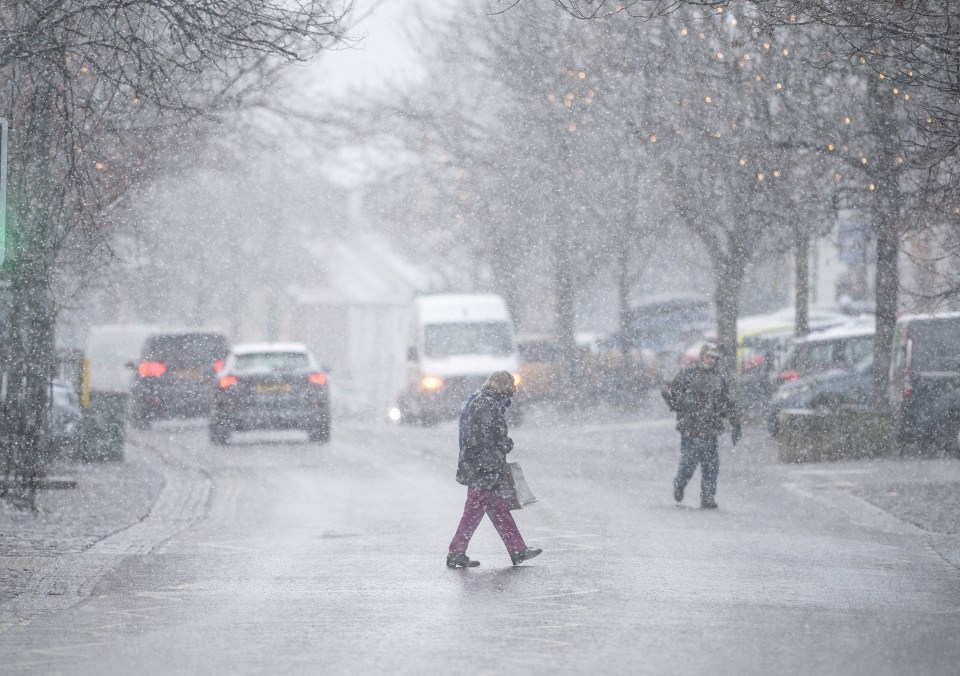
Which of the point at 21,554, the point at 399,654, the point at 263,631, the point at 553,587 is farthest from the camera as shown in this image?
the point at 21,554

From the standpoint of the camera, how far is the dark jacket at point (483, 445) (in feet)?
39.0

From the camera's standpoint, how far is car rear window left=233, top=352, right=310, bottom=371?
88.5 ft

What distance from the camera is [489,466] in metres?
11.9

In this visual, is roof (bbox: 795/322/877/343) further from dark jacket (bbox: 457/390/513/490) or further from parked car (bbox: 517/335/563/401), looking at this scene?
dark jacket (bbox: 457/390/513/490)

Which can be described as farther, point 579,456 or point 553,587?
point 579,456

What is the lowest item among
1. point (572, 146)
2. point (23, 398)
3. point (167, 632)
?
point (167, 632)

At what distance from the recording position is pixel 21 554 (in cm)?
1277

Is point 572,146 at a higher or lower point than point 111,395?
higher

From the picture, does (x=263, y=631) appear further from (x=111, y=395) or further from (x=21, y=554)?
(x=111, y=395)

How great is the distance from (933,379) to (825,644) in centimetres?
1320

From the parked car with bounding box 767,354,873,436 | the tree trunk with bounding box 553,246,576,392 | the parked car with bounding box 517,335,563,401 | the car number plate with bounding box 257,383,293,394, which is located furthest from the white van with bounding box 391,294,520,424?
the parked car with bounding box 767,354,873,436

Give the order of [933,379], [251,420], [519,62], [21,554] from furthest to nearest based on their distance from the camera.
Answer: [519,62]
[251,420]
[933,379]
[21,554]

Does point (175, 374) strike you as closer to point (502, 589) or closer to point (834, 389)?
point (834, 389)

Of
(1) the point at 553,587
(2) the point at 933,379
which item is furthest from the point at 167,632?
(2) the point at 933,379
